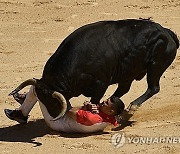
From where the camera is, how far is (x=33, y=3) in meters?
12.7

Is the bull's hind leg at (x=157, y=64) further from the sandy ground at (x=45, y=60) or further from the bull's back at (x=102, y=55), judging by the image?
the sandy ground at (x=45, y=60)

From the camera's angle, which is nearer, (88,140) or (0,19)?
(88,140)

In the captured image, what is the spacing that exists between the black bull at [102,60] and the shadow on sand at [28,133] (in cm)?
34

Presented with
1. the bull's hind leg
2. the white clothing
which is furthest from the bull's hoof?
the white clothing

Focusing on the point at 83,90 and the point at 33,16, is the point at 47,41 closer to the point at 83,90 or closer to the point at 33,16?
the point at 33,16

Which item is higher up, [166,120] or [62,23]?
[62,23]

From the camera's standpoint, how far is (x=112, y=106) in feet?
22.6

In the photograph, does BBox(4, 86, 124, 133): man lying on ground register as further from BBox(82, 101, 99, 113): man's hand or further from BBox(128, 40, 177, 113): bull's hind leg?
BBox(128, 40, 177, 113): bull's hind leg

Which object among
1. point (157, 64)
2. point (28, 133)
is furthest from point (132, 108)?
point (28, 133)

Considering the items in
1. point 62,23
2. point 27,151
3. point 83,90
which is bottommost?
point 27,151

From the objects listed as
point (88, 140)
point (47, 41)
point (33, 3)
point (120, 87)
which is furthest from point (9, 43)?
point (88, 140)

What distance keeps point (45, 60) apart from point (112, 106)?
3.26 metres

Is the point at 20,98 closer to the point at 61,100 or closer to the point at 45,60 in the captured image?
the point at 61,100

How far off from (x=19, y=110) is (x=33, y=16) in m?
4.98
